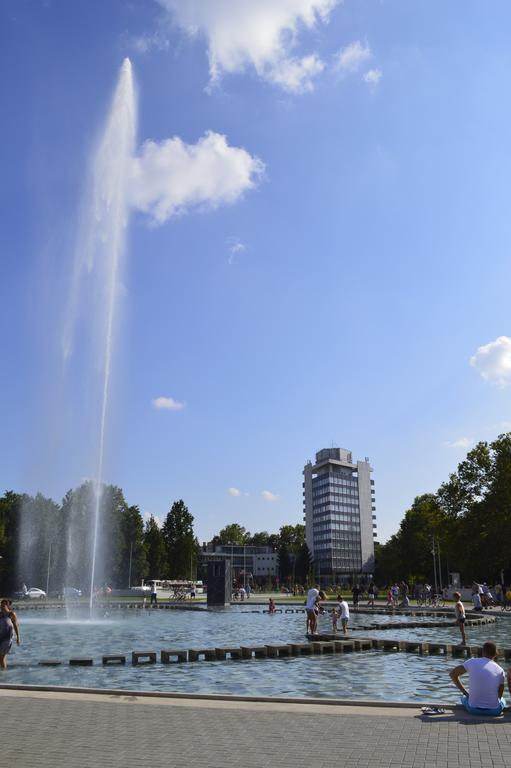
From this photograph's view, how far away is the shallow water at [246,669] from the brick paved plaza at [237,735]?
12.1 ft

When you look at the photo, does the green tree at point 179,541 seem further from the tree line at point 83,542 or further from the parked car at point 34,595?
the parked car at point 34,595

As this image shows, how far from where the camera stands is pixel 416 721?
37.2 ft

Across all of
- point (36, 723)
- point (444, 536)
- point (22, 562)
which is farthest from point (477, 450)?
point (36, 723)

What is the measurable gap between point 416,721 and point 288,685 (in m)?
6.62

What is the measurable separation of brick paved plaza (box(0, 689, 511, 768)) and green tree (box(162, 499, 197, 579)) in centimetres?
11199

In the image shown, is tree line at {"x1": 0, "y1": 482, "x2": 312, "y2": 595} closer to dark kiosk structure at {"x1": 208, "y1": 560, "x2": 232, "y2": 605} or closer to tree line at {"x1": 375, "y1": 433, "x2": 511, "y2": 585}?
dark kiosk structure at {"x1": 208, "y1": 560, "x2": 232, "y2": 605}

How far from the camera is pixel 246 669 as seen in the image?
20.8 m

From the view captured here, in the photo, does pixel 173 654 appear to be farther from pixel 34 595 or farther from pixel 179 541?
pixel 179 541

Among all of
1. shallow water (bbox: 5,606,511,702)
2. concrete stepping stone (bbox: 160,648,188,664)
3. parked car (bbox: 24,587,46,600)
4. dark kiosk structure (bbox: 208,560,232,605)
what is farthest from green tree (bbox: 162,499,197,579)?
concrete stepping stone (bbox: 160,648,188,664)

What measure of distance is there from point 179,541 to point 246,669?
105726 millimetres

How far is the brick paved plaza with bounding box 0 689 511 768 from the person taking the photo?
9141 millimetres

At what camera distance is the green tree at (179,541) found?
400ft

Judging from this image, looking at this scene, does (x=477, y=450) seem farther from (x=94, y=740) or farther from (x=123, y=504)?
(x=94, y=740)

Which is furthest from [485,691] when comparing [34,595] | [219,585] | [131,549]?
[131,549]
